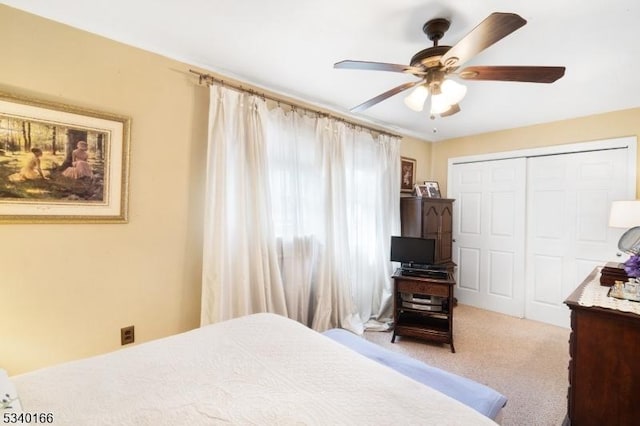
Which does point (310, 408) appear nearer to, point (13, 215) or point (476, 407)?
point (476, 407)

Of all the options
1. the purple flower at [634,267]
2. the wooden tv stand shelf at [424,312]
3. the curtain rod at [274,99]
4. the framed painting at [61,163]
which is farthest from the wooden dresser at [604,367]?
the framed painting at [61,163]

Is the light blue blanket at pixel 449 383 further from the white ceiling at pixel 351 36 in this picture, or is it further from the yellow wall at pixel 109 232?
the white ceiling at pixel 351 36

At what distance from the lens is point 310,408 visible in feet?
3.06

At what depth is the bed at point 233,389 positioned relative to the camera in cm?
90

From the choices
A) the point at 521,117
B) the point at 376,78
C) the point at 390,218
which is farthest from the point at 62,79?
the point at 521,117

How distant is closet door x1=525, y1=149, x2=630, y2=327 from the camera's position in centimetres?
318

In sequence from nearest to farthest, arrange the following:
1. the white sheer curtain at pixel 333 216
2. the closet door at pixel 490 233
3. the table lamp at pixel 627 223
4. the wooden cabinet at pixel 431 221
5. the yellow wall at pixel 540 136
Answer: the table lamp at pixel 627 223
the white sheer curtain at pixel 333 216
the yellow wall at pixel 540 136
the wooden cabinet at pixel 431 221
the closet door at pixel 490 233

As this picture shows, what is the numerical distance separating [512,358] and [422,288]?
961 millimetres

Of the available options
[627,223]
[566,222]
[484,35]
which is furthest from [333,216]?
[566,222]

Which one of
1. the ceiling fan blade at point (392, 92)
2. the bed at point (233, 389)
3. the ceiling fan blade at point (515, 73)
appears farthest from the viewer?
the ceiling fan blade at point (392, 92)

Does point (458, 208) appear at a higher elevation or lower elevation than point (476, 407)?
higher

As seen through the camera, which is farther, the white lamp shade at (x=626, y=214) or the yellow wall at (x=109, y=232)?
the white lamp shade at (x=626, y=214)

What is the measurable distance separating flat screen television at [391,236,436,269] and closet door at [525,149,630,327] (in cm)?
161

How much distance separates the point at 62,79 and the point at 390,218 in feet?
10.7
